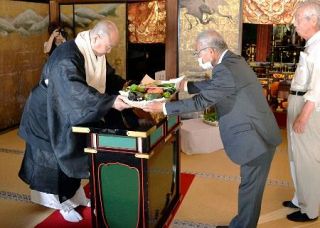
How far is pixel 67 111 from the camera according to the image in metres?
2.39

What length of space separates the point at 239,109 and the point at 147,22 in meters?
3.88

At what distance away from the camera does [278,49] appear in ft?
21.6

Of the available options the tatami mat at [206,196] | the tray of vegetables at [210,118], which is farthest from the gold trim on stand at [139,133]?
the tray of vegetables at [210,118]

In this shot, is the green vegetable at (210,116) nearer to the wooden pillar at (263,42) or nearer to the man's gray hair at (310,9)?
the man's gray hair at (310,9)

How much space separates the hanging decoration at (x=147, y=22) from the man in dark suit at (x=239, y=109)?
359 centimetres

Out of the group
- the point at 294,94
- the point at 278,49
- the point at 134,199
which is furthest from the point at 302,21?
the point at 278,49

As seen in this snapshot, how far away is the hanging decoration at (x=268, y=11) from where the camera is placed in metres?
4.76

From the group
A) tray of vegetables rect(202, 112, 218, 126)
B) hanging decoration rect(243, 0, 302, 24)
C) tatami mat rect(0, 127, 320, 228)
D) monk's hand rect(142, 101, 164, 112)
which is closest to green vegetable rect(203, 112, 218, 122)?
tray of vegetables rect(202, 112, 218, 126)

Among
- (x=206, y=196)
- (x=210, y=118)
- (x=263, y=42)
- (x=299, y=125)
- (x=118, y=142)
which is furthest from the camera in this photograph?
(x=263, y=42)

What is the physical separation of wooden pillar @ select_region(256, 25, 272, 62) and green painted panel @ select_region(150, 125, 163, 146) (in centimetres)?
468

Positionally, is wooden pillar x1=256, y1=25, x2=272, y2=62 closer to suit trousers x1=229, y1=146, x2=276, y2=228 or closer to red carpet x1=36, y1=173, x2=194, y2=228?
red carpet x1=36, y1=173, x2=194, y2=228

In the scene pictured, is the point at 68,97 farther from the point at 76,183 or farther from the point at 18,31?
the point at 18,31

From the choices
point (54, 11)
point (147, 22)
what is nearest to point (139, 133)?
point (147, 22)

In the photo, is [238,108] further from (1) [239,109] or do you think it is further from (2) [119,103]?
(2) [119,103]
